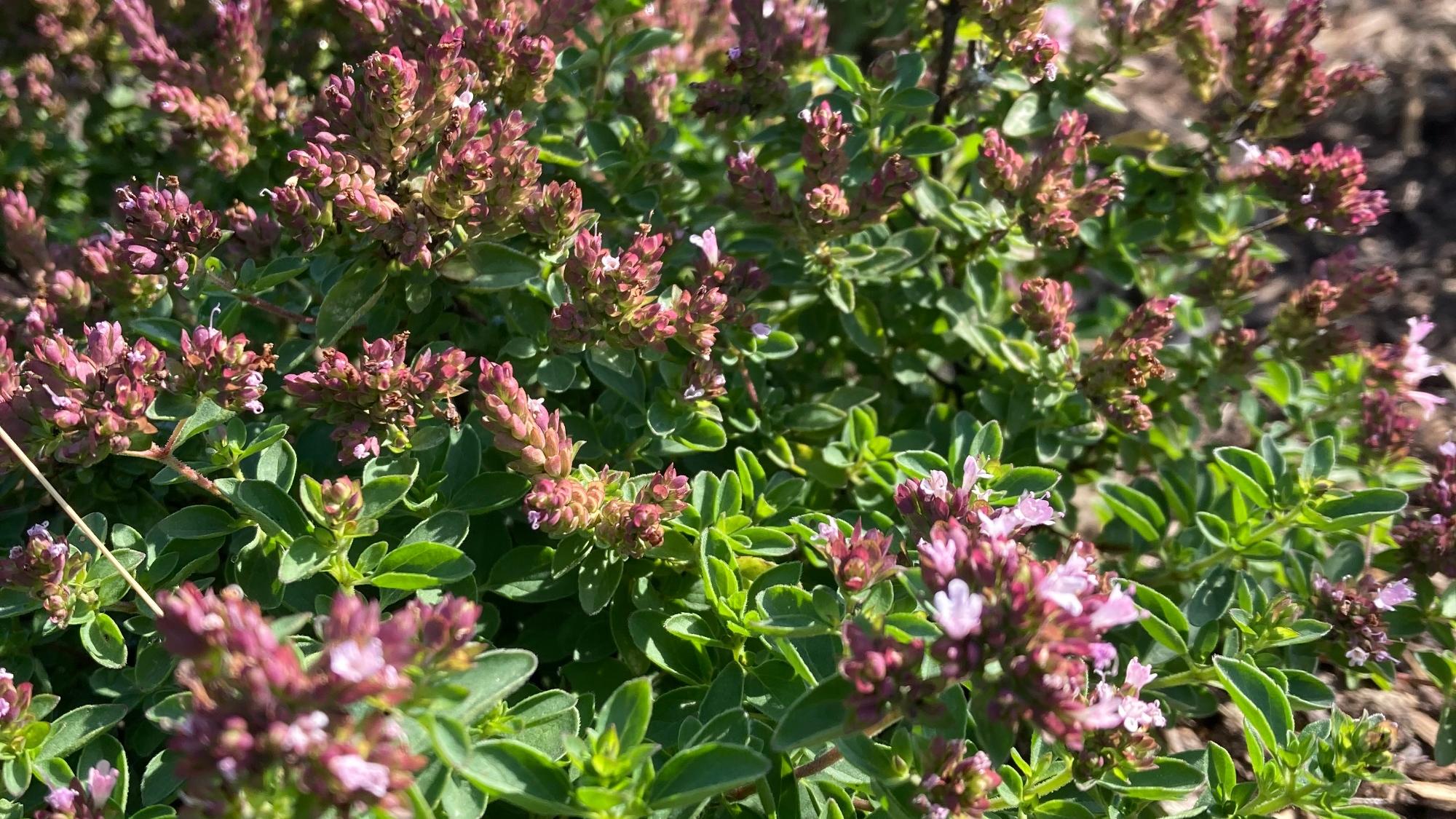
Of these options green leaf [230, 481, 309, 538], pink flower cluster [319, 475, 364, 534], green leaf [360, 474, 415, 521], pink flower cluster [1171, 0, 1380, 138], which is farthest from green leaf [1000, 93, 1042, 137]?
green leaf [230, 481, 309, 538]

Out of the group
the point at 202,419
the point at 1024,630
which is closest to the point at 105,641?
the point at 202,419

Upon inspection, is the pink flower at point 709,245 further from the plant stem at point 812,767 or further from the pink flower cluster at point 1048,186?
the plant stem at point 812,767

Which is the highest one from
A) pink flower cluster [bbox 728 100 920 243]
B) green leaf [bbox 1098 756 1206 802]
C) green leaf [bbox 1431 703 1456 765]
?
pink flower cluster [bbox 728 100 920 243]

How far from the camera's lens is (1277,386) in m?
3.77

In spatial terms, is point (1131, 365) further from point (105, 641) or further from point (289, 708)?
point (105, 641)

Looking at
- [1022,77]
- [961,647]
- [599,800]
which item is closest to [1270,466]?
[1022,77]

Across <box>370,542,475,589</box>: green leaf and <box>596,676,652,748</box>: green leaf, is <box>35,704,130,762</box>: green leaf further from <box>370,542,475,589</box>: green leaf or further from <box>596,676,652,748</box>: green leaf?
<box>596,676,652,748</box>: green leaf

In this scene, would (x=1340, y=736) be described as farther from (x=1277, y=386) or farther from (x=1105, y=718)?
(x=1277, y=386)

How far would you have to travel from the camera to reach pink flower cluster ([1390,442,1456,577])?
117 inches

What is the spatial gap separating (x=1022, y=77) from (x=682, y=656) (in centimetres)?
214

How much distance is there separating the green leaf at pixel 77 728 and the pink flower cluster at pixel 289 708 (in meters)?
0.80

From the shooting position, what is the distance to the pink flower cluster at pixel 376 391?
250cm

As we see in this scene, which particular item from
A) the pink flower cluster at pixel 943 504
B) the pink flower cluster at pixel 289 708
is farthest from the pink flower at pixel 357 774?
the pink flower cluster at pixel 943 504

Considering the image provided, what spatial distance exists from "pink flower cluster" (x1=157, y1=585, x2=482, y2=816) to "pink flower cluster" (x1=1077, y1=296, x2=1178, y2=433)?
225 centimetres
